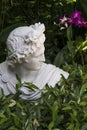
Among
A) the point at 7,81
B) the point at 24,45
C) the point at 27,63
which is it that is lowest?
the point at 7,81

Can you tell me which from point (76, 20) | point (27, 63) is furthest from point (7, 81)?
point (76, 20)

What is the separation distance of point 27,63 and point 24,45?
0.13 metres

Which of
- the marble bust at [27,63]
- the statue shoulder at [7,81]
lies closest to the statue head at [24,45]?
the marble bust at [27,63]

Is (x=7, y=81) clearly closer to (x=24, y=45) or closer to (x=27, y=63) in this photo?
(x=27, y=63)

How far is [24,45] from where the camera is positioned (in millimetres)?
2346

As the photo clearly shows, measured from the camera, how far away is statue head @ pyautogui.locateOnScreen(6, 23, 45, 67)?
2338mm

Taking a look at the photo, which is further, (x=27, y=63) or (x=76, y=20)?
(x=76, y=20)

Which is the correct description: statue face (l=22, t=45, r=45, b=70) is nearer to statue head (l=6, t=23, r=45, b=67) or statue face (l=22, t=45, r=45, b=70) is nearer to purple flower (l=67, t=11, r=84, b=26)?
statue head (l=6, t=23, r=45, b=67)

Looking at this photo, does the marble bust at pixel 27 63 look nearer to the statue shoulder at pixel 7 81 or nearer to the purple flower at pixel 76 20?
the statue shoulder at pixel 7 81

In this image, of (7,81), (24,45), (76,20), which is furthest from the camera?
(76,20)

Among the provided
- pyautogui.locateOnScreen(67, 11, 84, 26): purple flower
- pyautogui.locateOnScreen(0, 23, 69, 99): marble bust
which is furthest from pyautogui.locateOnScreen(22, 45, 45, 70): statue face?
pyautogui.locateOnScreen(67, 11, 84, 26): purple flower

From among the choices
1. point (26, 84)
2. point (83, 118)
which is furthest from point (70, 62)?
point (83, 118)

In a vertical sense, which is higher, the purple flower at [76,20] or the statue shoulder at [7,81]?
the purple flower at [76,20]

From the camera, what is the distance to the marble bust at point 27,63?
2347 mm
